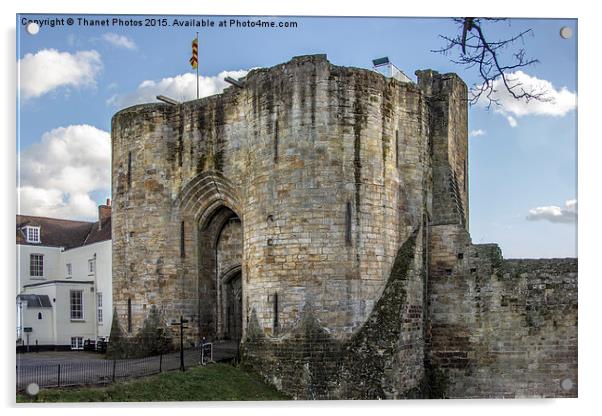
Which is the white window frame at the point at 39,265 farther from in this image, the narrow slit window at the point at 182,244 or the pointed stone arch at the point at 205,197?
the pointed stone arch at the point at 205,197

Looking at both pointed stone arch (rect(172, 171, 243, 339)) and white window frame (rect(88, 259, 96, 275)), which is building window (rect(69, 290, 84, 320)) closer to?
white window frame (rect(88, 259, 96, 275))

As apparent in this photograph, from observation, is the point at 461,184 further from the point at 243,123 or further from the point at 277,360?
the point at 277,360

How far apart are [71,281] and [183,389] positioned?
41.4ft

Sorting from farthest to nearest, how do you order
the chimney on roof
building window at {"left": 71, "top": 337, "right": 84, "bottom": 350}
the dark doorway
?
the chimney on roof < building window at {"left": 71, "top": 337, "right": 84, "bottom": 350} < the dark doorway

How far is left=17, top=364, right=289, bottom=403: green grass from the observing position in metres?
13.8

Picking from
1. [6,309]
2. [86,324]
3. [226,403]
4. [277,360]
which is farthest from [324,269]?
[86,324]

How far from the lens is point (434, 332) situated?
17.6 metres

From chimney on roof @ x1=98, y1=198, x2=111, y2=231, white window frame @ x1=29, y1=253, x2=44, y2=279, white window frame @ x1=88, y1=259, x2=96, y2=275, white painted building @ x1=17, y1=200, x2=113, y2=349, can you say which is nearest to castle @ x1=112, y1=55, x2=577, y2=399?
white painted building @ x1=17, y1=200, x2=113, y2=349

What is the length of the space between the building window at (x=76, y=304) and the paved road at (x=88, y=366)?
4.55 m

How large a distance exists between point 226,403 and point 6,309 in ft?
12.9

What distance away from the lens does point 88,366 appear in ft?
56.4

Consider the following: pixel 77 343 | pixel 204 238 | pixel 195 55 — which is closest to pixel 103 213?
pixel 77 343

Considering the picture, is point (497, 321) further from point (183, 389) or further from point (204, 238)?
point (204, 238)

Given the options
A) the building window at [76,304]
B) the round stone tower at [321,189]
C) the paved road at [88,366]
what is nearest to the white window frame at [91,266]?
the building window at [76,304]
